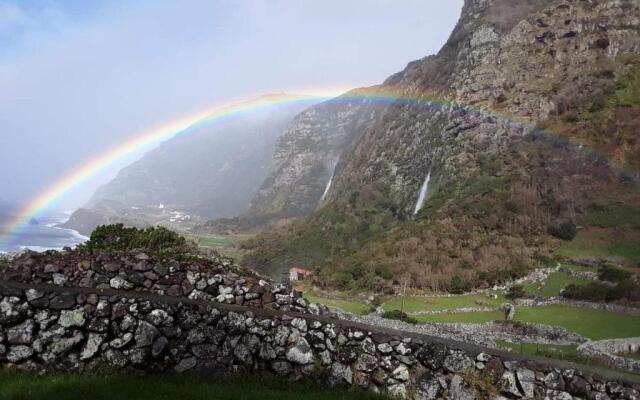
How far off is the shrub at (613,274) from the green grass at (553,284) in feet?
4.56

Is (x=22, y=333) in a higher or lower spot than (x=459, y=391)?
higher

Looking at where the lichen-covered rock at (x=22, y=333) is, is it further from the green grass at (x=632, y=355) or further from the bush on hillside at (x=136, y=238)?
the green grass at (x=632, y=355)

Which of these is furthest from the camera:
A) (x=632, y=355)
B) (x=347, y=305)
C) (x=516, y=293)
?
(x=347, y=305)

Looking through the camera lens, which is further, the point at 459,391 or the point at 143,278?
the point at 143,278

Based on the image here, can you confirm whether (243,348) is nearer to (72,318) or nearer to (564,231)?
(72,318)

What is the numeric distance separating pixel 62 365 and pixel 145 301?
1.50 metres

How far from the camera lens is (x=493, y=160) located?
8750 cm

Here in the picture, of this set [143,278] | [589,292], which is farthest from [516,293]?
[143,278]

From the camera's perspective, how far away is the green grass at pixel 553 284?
4294cm

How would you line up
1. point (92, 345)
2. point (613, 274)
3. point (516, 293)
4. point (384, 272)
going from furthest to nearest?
1. point (384, 272)
2. point (613, 274)
3. point (516, 293)
4. point (92, 345)

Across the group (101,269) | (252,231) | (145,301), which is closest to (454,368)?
(145,301)

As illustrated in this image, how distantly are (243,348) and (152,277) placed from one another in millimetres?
2010

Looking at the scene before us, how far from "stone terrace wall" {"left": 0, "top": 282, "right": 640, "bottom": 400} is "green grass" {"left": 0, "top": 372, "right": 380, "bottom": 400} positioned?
0.31 m

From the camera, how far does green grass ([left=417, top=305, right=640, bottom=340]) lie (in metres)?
30.2
